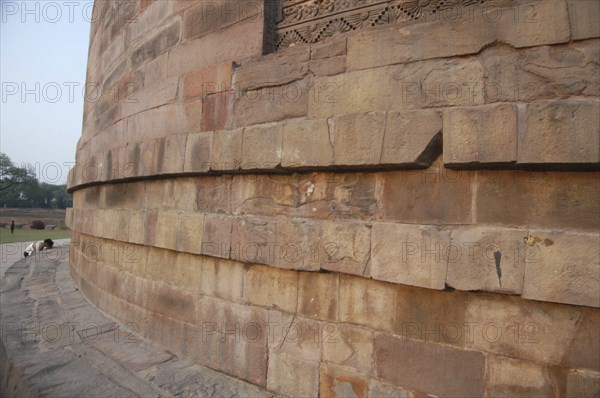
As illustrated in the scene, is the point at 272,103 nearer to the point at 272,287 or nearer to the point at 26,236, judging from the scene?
the point at 272,287

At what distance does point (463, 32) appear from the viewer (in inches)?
94.4

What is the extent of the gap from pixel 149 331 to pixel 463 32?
3625mm

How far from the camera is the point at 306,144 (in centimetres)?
278

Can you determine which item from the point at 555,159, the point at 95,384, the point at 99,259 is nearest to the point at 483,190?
the point at 555,159

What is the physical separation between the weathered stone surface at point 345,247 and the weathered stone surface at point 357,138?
1.42 feet

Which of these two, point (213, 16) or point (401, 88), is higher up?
point (213, 16)

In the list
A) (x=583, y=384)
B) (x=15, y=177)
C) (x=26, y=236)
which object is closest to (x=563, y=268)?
(x=583, y=384)

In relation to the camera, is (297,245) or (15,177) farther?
(15,177)

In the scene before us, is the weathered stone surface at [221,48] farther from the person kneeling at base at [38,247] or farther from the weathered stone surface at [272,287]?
the person kneeling at base at [38,247]

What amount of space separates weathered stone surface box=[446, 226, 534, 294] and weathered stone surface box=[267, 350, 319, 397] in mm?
1168

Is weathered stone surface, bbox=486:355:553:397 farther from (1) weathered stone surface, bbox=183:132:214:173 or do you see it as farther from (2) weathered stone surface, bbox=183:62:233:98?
(2) weathered stone surface, bbox=183:62:233:98

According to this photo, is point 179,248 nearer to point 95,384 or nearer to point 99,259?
point 95,384

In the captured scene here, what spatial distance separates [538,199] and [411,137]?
78 centimetres

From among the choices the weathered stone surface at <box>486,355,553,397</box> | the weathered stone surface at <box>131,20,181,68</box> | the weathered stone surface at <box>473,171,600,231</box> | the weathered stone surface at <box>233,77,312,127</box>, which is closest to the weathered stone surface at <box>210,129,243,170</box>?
the weathered stone surface at <box>233,77,312,127</box>
